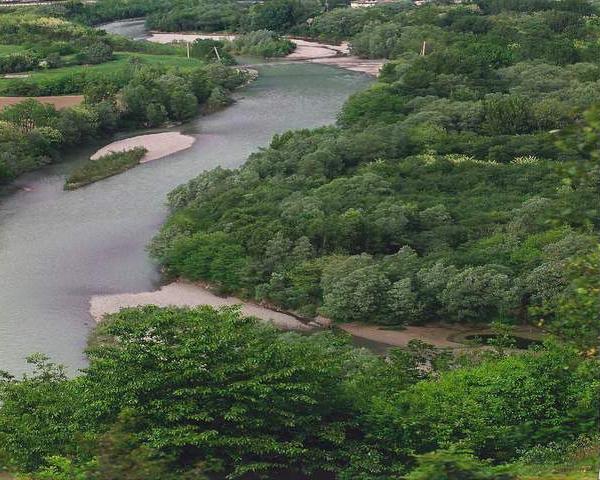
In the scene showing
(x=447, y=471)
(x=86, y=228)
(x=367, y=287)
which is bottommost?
(x=86, y=228)

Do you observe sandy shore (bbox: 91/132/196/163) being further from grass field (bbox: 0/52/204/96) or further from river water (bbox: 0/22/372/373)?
grass field (bbox: 0/52/204/96)

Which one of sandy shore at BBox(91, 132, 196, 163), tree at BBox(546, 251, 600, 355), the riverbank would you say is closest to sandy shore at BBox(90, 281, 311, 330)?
the riverbank

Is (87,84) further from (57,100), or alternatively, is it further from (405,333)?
(405,333)

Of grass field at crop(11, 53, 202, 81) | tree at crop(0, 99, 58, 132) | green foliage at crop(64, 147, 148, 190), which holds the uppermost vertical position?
grass field at crop(11, 53, 202, 81)

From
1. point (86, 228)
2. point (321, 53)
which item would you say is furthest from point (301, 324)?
point (321, 53)

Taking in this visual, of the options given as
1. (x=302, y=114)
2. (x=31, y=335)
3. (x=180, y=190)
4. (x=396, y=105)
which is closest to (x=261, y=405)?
(x=31, y=335)
